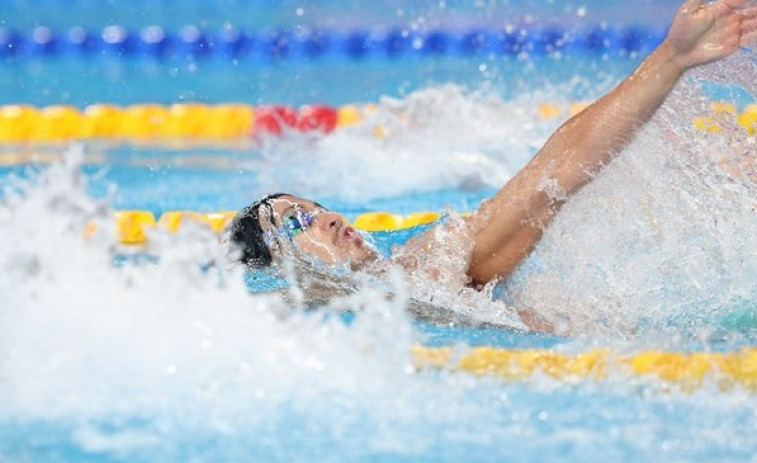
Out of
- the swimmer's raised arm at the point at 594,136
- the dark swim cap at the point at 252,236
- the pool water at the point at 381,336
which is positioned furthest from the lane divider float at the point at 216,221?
the swimmer's raised arm at the point at 594,136

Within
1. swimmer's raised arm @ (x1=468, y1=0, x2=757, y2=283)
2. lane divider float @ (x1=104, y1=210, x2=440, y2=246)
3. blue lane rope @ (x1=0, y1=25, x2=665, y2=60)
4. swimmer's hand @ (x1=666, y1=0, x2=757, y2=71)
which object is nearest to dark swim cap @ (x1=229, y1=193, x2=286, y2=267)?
swimmer's raised arm @ (x1=468, y1=0, x2=757, y2=283)

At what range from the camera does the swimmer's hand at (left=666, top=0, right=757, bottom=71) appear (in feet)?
6.31

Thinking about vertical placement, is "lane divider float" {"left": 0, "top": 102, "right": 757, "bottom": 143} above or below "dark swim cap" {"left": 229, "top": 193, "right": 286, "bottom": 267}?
above

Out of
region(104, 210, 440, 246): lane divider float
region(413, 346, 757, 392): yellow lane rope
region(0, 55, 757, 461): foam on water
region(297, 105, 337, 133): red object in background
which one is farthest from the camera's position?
region(297, 105, 337, 133): red object in background

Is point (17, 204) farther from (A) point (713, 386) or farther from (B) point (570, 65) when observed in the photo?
(B) point (570, 65)

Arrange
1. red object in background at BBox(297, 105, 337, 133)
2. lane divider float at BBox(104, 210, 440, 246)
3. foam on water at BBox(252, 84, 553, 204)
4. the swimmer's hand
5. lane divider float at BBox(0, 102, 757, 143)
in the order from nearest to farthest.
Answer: the swimmer's hand → lane divider float at BBox(104, 210, 440, 246) → foam on water at BBox(252, 84, 553, 204) → red object in background at BBox(297, 105, 337, 133) → lane divider float at BBox(0, 102, 757, 143)

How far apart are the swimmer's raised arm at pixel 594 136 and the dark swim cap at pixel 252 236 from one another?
1.34 feet

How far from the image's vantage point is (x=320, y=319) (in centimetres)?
184

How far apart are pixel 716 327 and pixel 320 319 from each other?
0.75m

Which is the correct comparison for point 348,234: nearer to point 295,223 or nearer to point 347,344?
point 295,223

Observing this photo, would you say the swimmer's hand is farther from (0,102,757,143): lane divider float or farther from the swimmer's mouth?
(0,102,757,143): lane divider float

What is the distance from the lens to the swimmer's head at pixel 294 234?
2.28 metres

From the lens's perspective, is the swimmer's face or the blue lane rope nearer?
the swimmer's face

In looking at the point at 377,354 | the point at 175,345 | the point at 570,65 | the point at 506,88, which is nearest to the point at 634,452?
the point at 377,354
